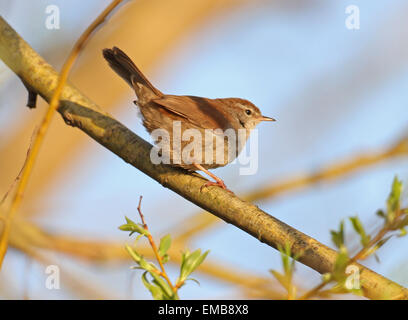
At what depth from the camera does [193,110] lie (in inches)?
183

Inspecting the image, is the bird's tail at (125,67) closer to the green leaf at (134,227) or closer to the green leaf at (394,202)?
the green leaf at (134,227)

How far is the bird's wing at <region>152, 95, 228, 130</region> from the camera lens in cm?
456

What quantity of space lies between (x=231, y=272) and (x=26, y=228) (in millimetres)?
1720

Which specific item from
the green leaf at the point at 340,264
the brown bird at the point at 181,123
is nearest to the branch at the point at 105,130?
the brown bird at the point at 181,123

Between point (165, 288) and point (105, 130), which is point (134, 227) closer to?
point (165, 288)

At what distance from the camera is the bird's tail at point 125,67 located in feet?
15.1

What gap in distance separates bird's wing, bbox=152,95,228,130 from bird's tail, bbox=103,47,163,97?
0.65ft

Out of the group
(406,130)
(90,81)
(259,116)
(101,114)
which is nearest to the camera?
(101,114)

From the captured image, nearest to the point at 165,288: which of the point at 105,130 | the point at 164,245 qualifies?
the point at 164,245

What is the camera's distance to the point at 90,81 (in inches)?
307

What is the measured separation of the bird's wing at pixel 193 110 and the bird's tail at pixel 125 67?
20 centimetres

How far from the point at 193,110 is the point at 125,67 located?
29.8 inches
